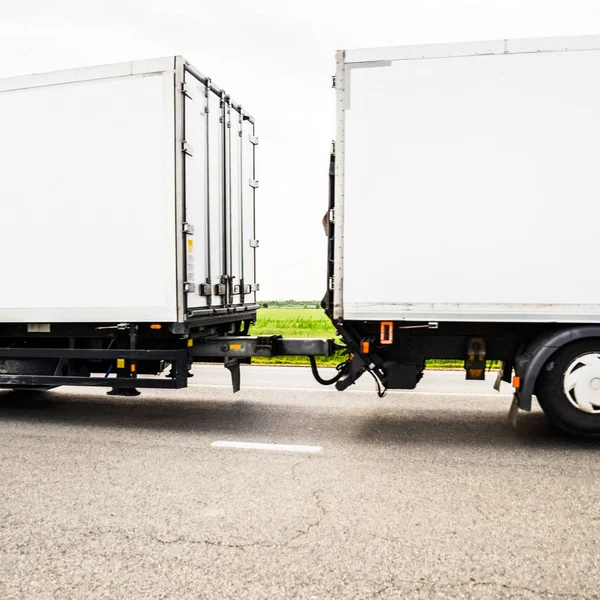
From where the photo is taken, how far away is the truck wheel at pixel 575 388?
5.57m

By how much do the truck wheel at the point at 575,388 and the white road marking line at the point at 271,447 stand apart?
84.3 inches

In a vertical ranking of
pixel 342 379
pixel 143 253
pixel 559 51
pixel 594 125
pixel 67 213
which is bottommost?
pixel 342 379

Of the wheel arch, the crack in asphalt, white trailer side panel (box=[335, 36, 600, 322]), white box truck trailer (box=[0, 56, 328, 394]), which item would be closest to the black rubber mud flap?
white box truck trailer (box=[0, 56, 328, 394])

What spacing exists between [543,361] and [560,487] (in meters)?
1.39

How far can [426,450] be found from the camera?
218 inches

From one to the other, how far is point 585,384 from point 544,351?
0.45 m

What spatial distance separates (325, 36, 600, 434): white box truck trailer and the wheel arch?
0.01 meters

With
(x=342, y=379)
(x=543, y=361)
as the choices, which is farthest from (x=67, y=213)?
(x=543, y=361)

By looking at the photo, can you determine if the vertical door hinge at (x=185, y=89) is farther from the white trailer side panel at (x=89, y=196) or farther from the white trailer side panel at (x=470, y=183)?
the white trailer side panel at (x=470, y=183)

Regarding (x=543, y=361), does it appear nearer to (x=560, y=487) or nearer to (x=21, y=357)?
(x=560, y=487)

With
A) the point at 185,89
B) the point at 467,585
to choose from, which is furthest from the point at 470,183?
the point at 467,585

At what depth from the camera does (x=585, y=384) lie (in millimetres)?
5578

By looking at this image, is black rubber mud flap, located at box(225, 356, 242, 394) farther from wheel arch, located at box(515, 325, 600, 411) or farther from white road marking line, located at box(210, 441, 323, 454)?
wheel arch, located at box(515, 325, 600, 411)

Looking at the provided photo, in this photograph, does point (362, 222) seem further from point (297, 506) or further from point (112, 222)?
point (297, 506)
